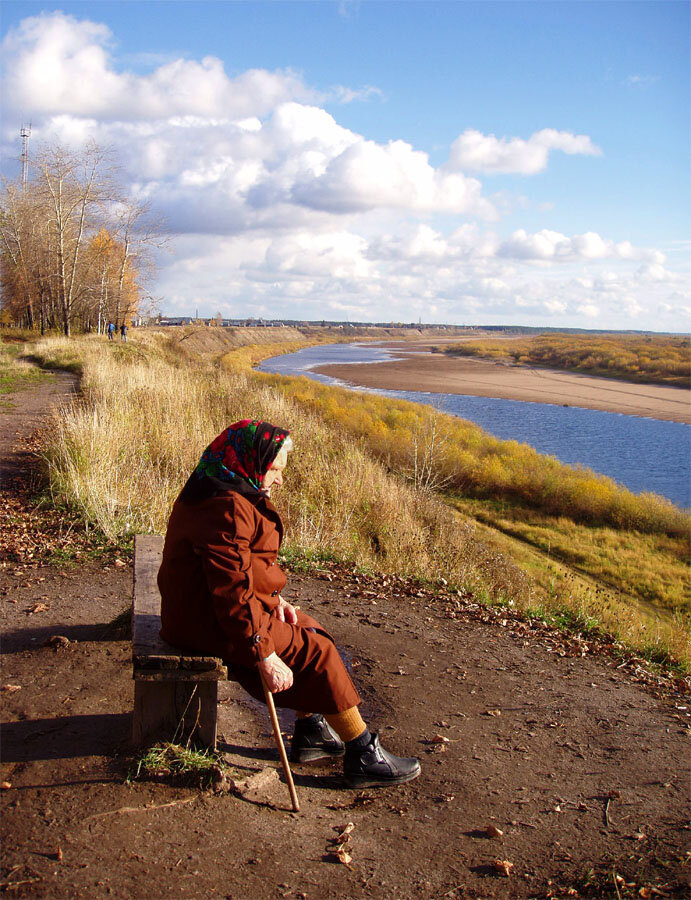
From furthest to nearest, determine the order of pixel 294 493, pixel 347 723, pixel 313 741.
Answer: pixel 294 493 → pixel 313 741 → pixel 347 723

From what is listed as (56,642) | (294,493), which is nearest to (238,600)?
(56,642)

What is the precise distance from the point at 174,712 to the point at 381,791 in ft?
3.35

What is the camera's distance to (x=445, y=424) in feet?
99.2

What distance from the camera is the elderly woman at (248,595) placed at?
2844 mm

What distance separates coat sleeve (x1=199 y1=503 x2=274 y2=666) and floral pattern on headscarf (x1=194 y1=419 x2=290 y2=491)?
0.47 feet

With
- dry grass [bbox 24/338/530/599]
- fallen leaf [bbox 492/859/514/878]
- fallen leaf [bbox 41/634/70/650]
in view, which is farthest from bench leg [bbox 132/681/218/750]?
dry grass [bbox 24/338/530/599]

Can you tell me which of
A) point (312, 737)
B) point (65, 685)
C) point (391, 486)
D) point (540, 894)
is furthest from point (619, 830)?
point (391, 486)

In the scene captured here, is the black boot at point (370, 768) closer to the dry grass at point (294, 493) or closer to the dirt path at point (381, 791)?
the dirt path at point (381, 791)

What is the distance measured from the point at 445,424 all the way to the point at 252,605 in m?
27.8

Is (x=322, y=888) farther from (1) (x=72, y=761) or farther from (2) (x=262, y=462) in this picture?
(2) (x=262, y=462)

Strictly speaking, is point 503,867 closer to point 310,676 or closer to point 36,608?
point 310,676

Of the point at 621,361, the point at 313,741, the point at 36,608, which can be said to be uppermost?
the point at 621,361

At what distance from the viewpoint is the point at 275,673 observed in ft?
9.73

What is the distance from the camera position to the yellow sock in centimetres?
327
